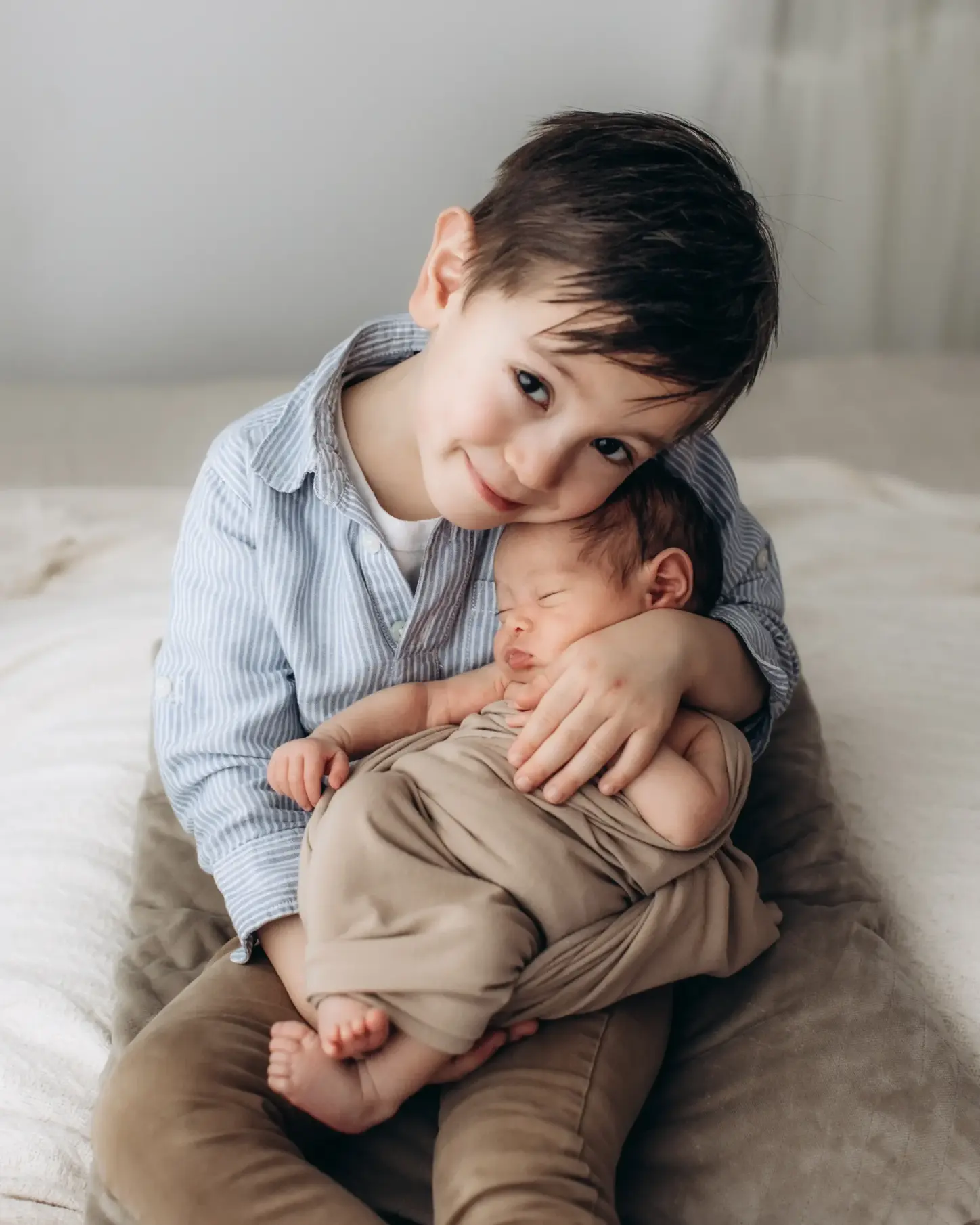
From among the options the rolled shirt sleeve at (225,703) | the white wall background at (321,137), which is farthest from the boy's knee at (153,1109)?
the white wall background at (321,137)

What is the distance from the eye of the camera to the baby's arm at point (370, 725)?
0.87 m

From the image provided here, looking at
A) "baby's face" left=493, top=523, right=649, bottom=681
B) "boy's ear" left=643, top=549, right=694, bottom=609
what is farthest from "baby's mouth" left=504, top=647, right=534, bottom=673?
"boy's ear" left=643, top=549, right=694, bottom=609

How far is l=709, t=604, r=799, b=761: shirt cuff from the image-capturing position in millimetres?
1004

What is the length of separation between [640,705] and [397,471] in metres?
0.28

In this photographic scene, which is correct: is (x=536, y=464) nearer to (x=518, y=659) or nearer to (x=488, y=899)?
A: (x=518, y=659)

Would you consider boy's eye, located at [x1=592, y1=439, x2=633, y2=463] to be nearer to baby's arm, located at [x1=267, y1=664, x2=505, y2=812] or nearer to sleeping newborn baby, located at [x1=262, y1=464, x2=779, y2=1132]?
sleeping newborn baby, located at [x1=262, y1=464, x2=779, y2=1132]

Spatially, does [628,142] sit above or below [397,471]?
above

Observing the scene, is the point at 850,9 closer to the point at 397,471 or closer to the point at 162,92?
the point at 162,92

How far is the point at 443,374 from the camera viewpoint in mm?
855

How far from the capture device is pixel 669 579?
95 cm

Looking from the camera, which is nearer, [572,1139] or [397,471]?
[572,1139]

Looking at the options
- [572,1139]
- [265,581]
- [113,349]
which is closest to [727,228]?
[265,581]

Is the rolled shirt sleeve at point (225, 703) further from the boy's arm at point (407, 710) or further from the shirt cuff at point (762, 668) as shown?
the shirt cuff at point (762, 668)

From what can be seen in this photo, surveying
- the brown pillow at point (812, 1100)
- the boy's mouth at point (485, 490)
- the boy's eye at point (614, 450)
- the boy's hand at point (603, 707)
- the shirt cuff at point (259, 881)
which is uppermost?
the boy's eye at point (614, 450)
